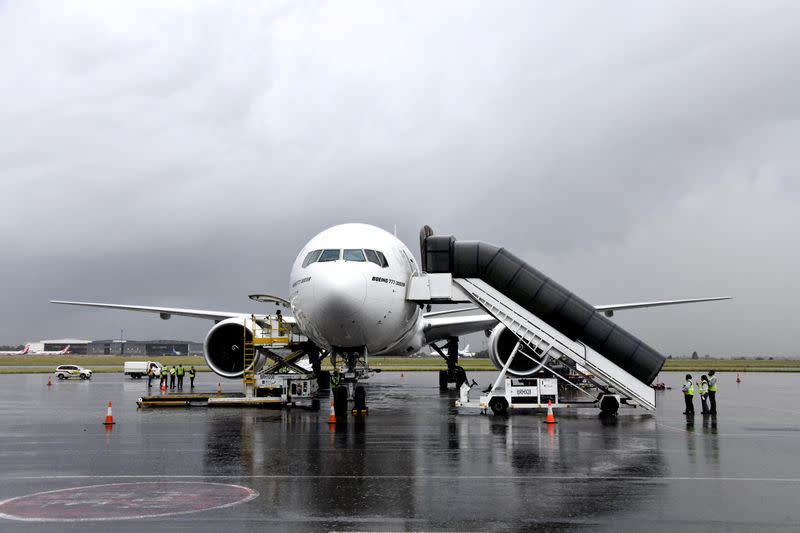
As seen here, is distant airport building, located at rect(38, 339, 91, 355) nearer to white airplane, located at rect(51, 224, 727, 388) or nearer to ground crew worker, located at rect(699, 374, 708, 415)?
white airplane, located at rect(51, 224, 727, 388)

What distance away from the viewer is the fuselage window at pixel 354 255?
51.9 feet

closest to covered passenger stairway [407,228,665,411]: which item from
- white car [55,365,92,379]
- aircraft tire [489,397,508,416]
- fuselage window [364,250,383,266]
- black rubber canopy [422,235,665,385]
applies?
black rubber canopy [422,235,665,385]

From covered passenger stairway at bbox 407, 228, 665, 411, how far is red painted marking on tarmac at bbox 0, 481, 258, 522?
1018cm

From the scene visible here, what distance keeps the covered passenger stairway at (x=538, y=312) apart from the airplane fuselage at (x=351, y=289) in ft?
3.21

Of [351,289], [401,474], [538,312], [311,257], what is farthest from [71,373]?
[401,474]

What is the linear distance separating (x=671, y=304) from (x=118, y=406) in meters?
20.5

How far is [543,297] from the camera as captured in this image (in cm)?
1731

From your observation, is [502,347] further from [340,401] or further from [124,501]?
[124,501]

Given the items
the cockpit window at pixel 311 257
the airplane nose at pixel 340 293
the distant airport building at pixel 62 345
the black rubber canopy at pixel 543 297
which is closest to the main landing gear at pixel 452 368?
the black rubber canopy at pixel 543 297

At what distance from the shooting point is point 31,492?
7.93m

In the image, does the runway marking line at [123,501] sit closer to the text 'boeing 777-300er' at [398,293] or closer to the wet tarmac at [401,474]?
the wet tarmac at [401,474]

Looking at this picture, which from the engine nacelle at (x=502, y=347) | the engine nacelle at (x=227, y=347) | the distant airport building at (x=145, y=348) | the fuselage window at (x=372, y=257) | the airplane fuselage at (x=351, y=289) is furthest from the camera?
the distant airport building at (x=145, y=348)

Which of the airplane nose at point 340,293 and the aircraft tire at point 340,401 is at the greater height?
the airplane nose at point 340,293

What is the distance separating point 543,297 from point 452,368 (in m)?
12.1
